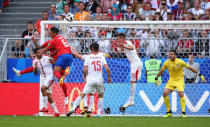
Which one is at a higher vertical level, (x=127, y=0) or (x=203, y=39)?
(x=127, y=0)

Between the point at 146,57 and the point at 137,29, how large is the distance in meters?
1.36

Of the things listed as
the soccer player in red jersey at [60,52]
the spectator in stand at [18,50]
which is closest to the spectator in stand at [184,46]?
the soccer player in red jersey at [60,52]

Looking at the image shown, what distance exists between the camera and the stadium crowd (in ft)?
53.4

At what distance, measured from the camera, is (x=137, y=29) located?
17375 millimetres

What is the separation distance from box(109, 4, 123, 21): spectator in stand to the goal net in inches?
90.9

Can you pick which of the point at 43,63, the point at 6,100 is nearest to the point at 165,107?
the point at 43,63

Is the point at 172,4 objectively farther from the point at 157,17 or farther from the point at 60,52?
the point at 60,52

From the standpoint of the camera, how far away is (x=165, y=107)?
616 inches

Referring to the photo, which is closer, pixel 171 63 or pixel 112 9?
pixel 171 63

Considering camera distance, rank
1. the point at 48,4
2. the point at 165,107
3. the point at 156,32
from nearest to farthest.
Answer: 1. the point at 165,107
2. the point at 156,32
3. the point at 48,4

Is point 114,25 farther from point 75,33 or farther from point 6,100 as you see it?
point 6,100

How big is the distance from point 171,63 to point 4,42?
20.5 feet

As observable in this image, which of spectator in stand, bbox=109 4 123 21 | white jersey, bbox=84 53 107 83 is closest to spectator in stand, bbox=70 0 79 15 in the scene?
spectator in stand, bbox=109 4 123 21

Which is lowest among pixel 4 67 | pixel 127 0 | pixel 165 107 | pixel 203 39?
pixel 165 107
